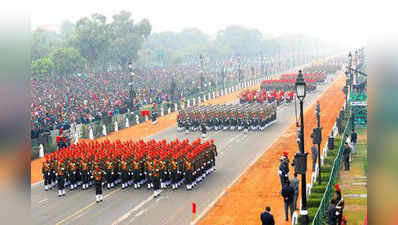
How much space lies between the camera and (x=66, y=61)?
230 ft

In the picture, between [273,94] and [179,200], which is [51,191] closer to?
[179,200]

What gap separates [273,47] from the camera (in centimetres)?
18262

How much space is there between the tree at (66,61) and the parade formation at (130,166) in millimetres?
51121

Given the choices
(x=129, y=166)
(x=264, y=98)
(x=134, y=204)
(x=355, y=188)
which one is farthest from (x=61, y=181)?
(x=264, y=98)

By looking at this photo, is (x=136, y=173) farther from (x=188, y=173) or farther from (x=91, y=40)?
(x=91, y=40)

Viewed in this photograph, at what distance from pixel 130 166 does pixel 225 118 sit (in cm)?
1484

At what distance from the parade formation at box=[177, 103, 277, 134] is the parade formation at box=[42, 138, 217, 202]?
1221 centimetres

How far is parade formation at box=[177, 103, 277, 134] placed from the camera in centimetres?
3259

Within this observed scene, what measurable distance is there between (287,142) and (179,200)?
1204 centimetres

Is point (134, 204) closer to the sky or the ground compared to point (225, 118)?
closer to the ground

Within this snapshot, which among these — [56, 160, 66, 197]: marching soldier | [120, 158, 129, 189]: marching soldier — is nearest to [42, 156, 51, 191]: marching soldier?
[56, 160, 66, 197]: marching soldier

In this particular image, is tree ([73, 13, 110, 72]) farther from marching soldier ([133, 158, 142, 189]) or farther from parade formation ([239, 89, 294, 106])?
marching soldier ([133, 158, 142, 189])

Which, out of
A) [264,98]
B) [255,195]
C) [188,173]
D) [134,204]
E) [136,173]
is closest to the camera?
[134,204]

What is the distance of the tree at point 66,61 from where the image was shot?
2726 inches
